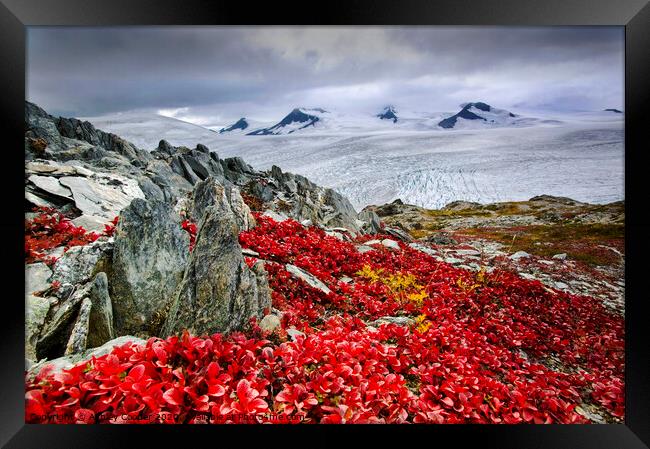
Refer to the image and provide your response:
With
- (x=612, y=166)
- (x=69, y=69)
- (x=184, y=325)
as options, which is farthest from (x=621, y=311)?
(x=69, y=69)

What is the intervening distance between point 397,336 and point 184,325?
9.19 feet

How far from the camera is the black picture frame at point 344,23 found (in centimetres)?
393

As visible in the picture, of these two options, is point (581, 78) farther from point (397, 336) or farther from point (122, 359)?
point (122, 359)

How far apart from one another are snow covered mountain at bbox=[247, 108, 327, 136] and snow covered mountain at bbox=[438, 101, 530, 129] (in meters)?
2.14

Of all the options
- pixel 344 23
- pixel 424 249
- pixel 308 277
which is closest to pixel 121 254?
pixel 308 277

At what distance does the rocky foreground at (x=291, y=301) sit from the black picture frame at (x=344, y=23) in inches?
7.6

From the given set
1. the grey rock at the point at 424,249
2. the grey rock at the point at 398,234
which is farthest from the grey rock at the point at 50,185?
the grey rock at the point at 424,249

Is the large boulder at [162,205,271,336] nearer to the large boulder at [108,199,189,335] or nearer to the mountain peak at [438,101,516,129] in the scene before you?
the large boulder at [108,199,189,335]

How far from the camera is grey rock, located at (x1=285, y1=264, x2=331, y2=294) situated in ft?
15.5

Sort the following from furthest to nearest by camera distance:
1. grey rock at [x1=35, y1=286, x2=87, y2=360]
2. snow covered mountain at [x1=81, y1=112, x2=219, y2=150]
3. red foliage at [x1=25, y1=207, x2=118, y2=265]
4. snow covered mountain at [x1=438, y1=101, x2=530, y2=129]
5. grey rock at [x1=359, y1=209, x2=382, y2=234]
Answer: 1. grey rock at [x1=359, y1=209, x2=382, y2=234]
2. snow covered mountain at [x1=81, y1=112, x2=219, y2=150]
3. snow covered mountain at [x1=438, y1=101, x2=530, y2=129]
4. red foliage at [x1=25, y1=207, x2=118, y2=265]
5. grey rock at [x1=35, y1=286, x2=87, y2=360]

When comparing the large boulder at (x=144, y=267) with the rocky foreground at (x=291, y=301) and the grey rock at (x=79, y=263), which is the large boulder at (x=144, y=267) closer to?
the rocky foreground at (x=291, y=301)

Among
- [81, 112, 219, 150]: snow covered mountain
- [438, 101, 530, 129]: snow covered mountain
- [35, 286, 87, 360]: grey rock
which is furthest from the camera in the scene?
[81, 112, 219, 150]: snow covered mountain

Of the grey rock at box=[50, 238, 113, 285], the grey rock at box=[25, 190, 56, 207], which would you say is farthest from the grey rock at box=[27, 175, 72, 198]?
the grey rock at box=[50, 238, 113, 285]
